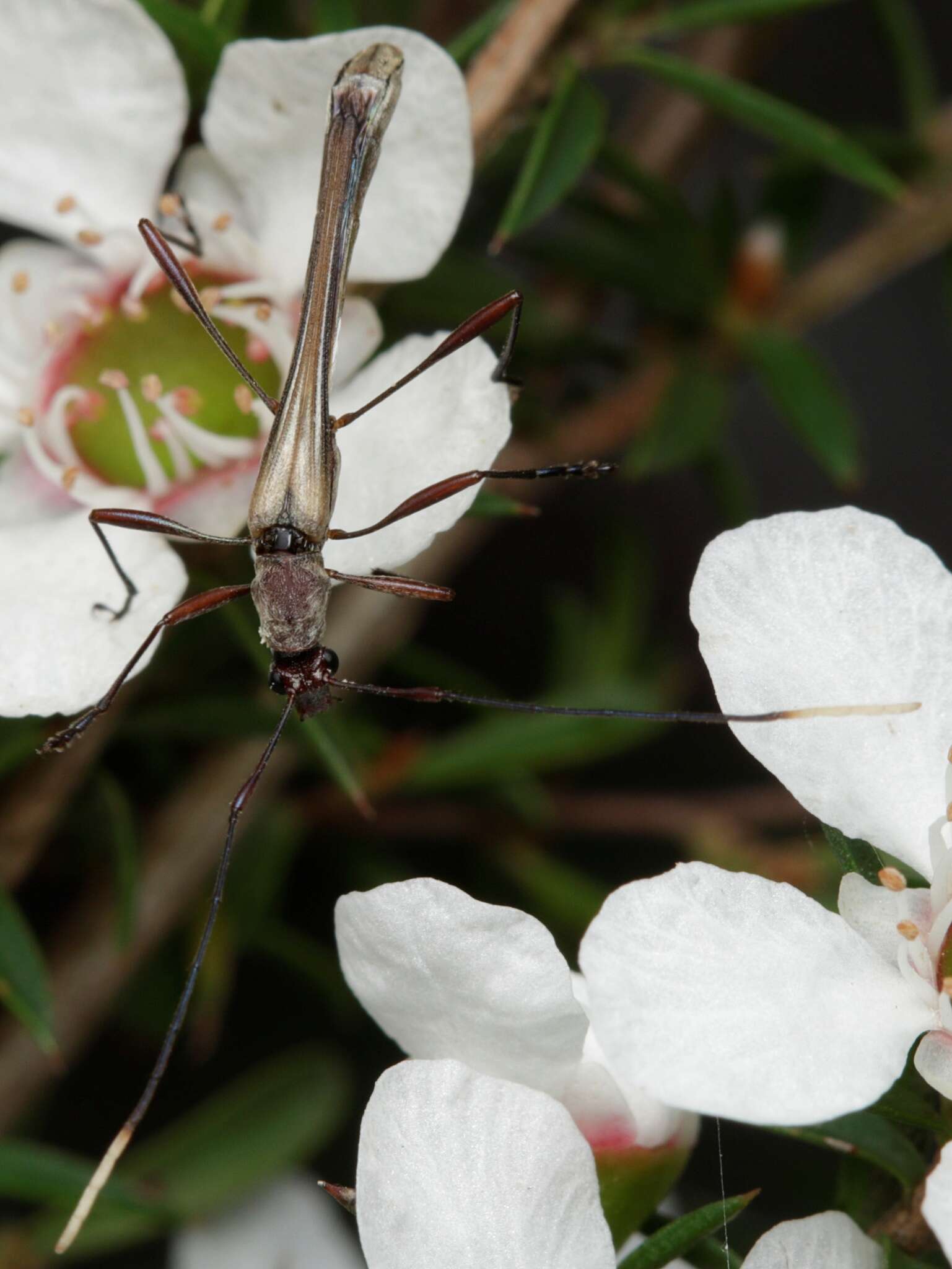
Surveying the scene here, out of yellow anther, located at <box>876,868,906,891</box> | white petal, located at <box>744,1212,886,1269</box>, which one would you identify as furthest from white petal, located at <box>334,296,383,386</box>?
white petal, located at <box>744,1212,886,1269</box>

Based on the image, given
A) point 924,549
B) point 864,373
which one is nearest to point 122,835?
A: point 924,549

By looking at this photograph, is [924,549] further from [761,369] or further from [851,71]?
[851,71]

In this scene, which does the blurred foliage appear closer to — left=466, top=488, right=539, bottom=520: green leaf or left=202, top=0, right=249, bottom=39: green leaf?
left=202, top=0, right=249, bottom=39: green leaf

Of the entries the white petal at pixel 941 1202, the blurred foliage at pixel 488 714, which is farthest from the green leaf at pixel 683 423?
the white petal at pixel 941 1202

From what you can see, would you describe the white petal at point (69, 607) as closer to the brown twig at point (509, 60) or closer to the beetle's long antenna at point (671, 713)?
the beetle's long antenna at point (671, 713)

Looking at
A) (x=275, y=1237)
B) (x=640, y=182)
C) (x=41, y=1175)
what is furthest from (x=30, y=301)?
(x=275, y=1237)

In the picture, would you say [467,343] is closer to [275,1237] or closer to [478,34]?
[478,34]
